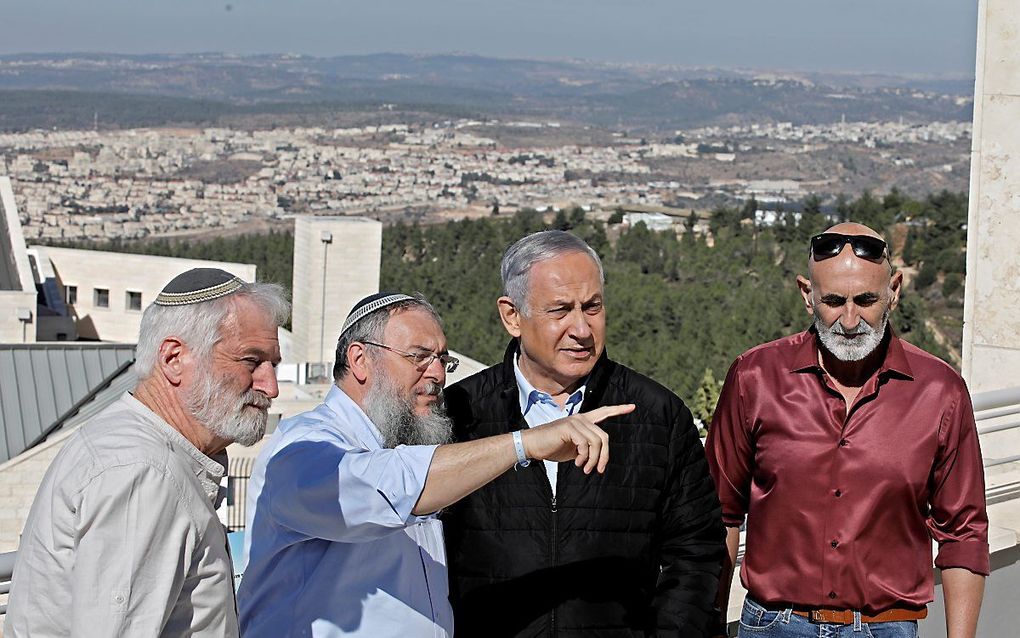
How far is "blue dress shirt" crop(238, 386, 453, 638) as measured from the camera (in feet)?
5.71

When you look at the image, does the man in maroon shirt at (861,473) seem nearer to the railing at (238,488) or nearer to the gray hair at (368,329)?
the gray hair at (368,329)

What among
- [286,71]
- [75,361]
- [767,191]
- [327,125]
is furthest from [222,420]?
[286,71]

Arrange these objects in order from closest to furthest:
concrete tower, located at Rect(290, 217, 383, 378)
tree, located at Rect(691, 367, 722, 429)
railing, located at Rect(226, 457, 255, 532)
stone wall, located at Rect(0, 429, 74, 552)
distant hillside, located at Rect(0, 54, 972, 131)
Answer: stone wall, located at Rect(0, 429, 74, 552)
railing, located at Rect(226, 457, 255, 532)
tree, located at Rect(691, 367, 722, 429)
concrete tower, located at Rect(290, 217, 383, 378)
distant hillside, located at Rect(0, 54, 972, 131)

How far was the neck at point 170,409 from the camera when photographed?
1772 millimetres

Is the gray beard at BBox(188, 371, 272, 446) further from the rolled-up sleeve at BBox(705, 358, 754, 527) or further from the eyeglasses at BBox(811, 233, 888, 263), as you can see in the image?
the eyeglasses at BBox(811, 233, 888, 263)

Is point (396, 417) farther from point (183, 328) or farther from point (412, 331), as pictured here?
point (183, 328)

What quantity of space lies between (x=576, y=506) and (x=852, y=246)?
775 mm

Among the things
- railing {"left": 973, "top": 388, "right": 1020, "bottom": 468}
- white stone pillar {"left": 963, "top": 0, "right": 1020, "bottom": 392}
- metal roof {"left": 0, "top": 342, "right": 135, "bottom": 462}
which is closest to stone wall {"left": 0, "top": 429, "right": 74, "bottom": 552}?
metal roof {"left": 0, "top": 342, "right": 135, "bottom": 462}

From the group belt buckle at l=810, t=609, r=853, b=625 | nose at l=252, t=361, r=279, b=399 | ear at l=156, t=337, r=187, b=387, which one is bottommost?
belt buckle at l=810, t=609, r=853, b=625

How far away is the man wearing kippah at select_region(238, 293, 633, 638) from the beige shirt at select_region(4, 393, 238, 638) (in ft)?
0.60

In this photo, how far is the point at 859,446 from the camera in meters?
2.46

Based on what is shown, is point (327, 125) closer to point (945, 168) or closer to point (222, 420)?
point (945, 168)

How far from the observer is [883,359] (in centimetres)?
252

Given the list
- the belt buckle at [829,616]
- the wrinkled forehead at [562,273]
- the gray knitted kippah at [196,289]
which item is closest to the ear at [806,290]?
the wrinkled forehead at [562,273]
